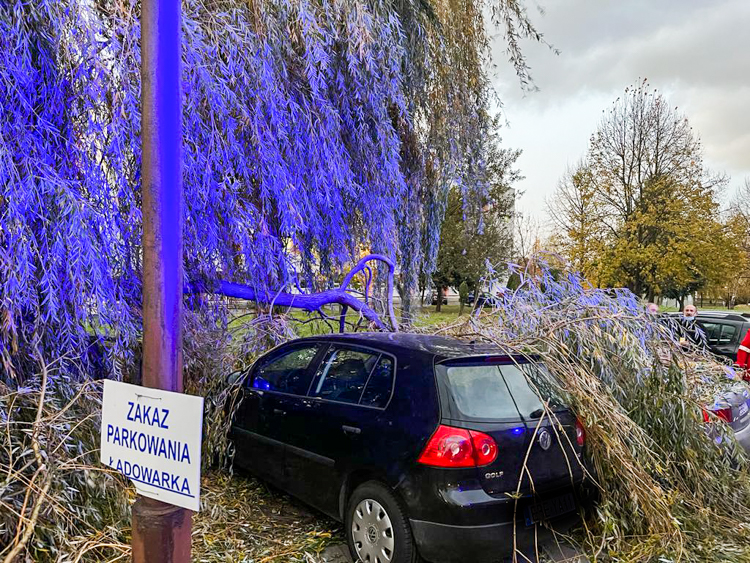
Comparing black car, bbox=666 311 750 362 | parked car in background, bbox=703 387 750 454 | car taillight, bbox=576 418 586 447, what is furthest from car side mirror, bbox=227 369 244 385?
black car, bbox=666 311 750 362

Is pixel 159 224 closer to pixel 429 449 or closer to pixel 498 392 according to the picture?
pixel 429 449

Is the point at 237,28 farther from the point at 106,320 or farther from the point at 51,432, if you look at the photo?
the point at 51,432

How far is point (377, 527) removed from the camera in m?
3.32

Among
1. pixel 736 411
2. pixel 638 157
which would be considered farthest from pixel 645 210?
pixel 736 411

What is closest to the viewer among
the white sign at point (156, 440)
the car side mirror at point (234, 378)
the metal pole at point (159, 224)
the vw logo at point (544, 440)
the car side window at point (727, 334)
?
the white sign at point (156, 440)

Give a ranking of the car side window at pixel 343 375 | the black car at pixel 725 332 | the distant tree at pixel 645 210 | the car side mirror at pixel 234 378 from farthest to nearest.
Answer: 1. the distant tree at pixel 645 210
2. the black car at pixel 725 332
3. the car side mirror at pixel 234 378
4. the car side window at pixel 343 375

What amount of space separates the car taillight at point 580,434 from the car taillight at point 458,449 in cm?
83

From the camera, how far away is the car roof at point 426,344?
352 cm

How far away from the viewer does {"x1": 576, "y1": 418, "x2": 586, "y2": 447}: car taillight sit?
359cm

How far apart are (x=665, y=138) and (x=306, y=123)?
20.2 m

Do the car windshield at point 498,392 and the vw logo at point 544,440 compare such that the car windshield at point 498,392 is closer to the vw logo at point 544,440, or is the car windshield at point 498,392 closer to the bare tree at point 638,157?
the vw logo at point 544,440

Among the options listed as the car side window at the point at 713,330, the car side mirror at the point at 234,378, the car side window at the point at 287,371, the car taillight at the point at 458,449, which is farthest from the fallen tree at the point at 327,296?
the car side window at the point at 713,330

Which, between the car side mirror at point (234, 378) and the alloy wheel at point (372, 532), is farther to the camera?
the car side mirror at point (234, 378)

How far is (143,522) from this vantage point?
83.7 inches
